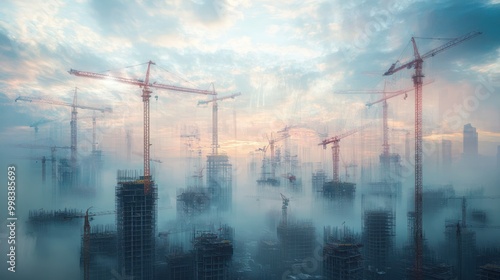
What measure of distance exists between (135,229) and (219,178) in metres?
40.0

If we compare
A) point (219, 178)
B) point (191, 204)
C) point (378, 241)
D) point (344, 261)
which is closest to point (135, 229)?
point (344, 261)

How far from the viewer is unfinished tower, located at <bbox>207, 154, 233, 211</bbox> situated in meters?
70.8

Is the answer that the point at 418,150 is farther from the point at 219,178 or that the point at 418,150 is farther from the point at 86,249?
the point at 219,178

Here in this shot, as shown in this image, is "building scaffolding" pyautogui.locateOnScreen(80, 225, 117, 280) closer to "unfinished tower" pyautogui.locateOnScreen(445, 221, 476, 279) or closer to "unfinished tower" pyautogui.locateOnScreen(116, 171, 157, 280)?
"unfinished tower" pyautogui.locateOnScreen(116, 171, 157, 280)

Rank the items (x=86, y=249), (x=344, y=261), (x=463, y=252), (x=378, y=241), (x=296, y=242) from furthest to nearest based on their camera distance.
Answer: (x=463, y=252) < (x=296, y=242) < (x=378, y=241) < (x=344, y=261) < (x=86, y=249)

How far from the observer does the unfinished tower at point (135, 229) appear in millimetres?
31859

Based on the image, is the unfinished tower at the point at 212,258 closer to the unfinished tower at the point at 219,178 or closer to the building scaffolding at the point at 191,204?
the building scaffolding at the point at 191,204

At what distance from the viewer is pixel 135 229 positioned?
32.2 metres

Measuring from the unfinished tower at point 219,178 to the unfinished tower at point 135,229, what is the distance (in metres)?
37.0

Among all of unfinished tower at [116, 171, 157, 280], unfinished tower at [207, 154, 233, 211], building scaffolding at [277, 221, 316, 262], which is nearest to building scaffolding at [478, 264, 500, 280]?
building scaffolding at [277, 221, 316, 262]

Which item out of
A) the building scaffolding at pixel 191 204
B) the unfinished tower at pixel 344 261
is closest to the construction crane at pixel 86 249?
the unfinished tower at pixel 344 261

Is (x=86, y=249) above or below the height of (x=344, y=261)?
above

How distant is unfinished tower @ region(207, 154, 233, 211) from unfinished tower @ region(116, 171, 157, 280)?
1457 inches

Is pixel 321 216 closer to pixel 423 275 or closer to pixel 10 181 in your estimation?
pixel 423 275
